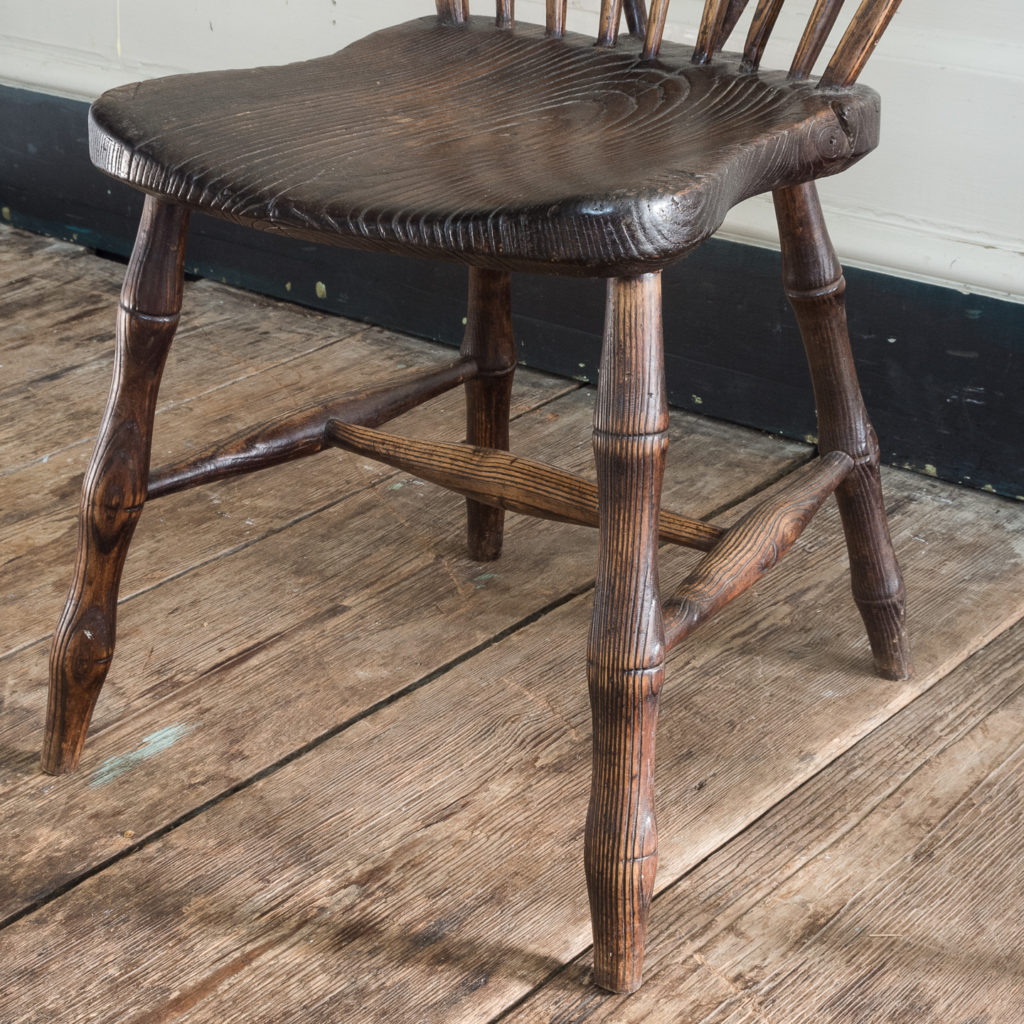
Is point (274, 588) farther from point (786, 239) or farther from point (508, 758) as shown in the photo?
point (786, 239)

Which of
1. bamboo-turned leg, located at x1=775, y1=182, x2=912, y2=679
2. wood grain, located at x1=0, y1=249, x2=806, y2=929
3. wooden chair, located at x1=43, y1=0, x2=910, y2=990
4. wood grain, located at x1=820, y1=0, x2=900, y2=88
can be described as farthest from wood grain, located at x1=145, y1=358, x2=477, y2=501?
wood grain, located at x1=820, y1=0, x2=900, y2=88

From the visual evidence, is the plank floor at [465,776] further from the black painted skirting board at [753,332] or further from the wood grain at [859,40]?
the wood grain at [859,40]

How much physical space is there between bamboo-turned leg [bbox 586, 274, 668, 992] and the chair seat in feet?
0.17

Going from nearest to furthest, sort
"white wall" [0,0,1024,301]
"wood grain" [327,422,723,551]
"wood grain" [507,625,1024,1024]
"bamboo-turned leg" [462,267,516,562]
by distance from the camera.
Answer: "wood grain" [507,625,1024,1024] → "wood grain" [327,422,723,551] → "bamboo-turned leg" [462,267,516,562] → "white wall" [0,0,1024,301]

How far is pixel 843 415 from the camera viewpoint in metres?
0.97

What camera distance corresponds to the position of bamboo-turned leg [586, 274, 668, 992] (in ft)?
2.29

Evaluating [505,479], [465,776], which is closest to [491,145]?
[505,479]

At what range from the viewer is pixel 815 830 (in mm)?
896

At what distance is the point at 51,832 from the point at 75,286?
48.7 inches

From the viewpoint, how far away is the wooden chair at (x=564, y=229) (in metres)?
0.69

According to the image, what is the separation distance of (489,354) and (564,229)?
482 mm

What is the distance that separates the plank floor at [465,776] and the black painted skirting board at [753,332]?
0.20ft

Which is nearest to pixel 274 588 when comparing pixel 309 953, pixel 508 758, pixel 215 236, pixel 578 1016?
pixel 508 758

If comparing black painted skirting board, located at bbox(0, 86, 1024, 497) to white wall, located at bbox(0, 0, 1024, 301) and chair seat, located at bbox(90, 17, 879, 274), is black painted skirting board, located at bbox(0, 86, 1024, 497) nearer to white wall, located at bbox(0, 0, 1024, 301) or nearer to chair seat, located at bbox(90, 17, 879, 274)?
white wall, located at bbox(0, 0, 1024, 301)
